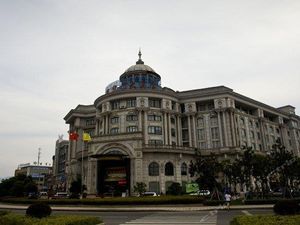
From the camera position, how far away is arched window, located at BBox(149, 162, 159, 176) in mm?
58938

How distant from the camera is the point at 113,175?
58.4m

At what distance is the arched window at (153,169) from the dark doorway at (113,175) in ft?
14.9

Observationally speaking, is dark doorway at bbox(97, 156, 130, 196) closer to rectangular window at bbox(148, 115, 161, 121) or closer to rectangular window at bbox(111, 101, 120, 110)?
rectangular window at bbox(148, 115, 161, 121)

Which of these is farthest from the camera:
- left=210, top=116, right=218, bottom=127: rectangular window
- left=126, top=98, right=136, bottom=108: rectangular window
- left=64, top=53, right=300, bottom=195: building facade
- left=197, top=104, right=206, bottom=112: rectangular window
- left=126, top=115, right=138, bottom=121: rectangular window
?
left=197, top=104, right=206, bottom=112: rectangular window

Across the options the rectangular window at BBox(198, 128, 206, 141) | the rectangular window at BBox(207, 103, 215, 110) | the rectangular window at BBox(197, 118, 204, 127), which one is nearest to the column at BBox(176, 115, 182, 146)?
the rectangular window at BBox(197, 118, 204, 127)

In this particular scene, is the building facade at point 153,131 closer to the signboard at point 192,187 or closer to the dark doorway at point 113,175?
the dark doorway at point 113,175

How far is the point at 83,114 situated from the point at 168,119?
29350 mm

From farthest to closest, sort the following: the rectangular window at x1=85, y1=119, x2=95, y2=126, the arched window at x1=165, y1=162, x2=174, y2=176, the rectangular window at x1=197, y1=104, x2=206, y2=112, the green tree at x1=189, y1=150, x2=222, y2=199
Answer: the rectangular window at x1=85, y1=119, x2=95, y2=126, the rectangular window at x1=197, y1=104, x2=206, y2=112, the arched window at x1=165, y1=162, x2=174, y2=176, the green tree at x1=189, y1=150, x2=222, y2=199

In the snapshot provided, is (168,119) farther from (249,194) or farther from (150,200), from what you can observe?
(150,200)

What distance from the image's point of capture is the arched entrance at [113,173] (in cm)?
5675

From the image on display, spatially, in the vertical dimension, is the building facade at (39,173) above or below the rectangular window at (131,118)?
below

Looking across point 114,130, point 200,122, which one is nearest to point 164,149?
point 114,130

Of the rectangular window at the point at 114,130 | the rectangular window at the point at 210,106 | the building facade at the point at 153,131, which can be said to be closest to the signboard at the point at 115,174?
the building facade at the point at 153,131

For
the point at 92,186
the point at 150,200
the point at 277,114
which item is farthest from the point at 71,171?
the point at 277,114
